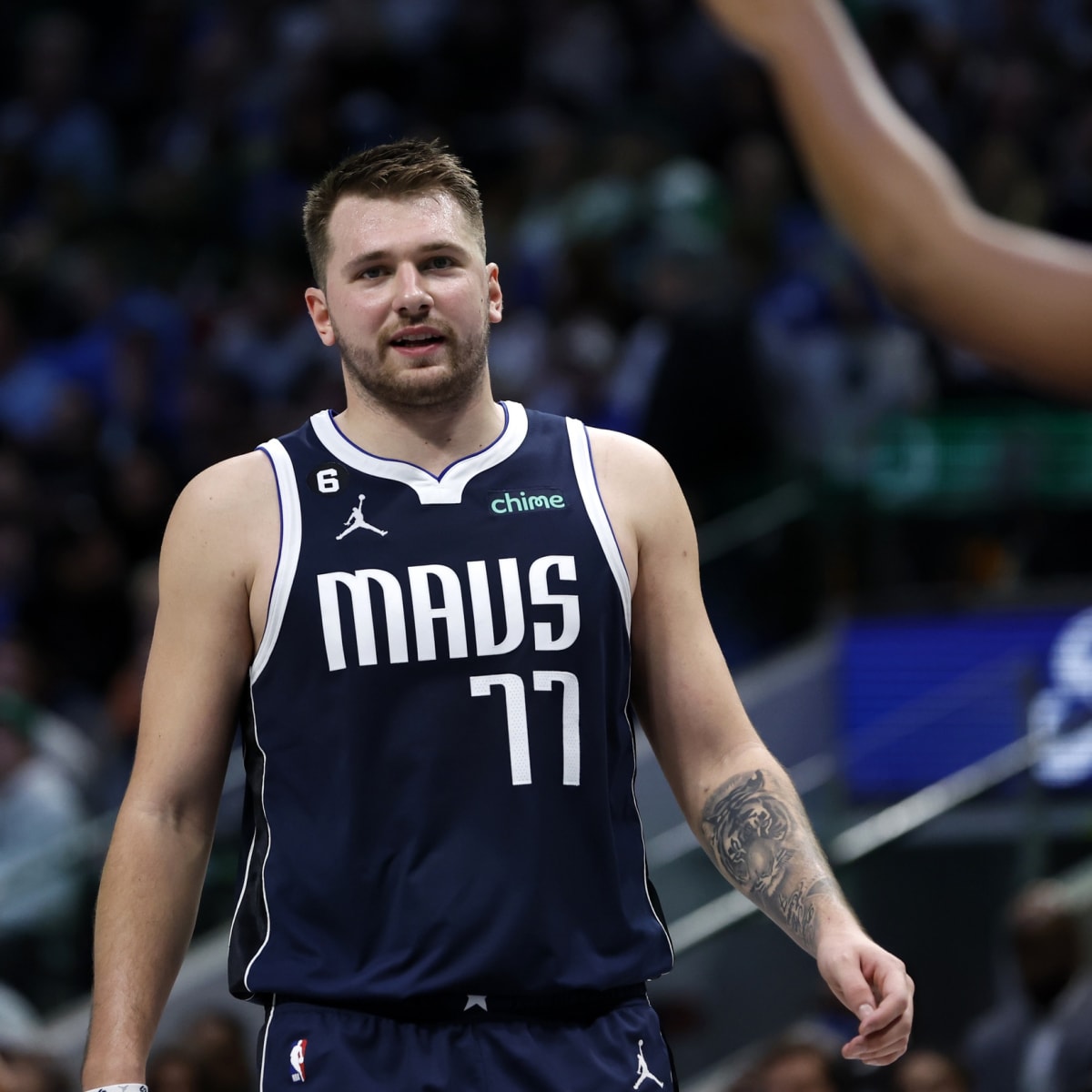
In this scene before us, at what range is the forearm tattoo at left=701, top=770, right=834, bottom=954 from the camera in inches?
121

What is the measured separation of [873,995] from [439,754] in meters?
0.75

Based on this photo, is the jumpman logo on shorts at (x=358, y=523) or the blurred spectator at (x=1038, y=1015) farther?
the blurred spectator at (x=1038, y=1015)

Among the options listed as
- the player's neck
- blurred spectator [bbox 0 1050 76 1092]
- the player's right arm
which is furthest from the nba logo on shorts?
blurred spectator [bbox 0 1050 76 1092]

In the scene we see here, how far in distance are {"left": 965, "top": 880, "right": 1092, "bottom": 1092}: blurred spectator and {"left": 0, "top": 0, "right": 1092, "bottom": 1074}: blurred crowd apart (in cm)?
271

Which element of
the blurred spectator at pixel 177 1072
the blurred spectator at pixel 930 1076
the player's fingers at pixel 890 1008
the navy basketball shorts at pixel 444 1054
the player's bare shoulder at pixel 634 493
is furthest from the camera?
the blurred spectator at pixel 177 1072

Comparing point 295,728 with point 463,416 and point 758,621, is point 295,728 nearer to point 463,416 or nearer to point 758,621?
point 463,416

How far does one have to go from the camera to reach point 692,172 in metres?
10.9

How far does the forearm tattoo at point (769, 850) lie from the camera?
3.07m

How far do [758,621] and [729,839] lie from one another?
19.7 ft

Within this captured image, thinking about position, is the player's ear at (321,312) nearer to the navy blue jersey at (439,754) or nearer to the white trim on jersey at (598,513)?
the navy blue jersey at (439,754)

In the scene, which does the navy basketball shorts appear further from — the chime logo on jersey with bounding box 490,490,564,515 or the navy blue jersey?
the chime logo on jersey with bounding box 490,490,564,515

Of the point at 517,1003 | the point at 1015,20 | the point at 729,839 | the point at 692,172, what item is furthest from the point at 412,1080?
the point at 1015,20

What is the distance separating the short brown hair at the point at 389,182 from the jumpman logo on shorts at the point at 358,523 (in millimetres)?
391

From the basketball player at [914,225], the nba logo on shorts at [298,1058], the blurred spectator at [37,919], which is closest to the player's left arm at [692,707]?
the nba logo on shorts at [298,1058]
